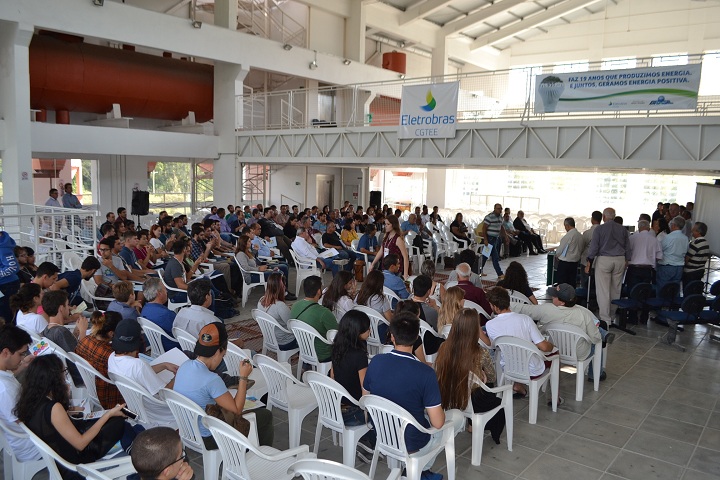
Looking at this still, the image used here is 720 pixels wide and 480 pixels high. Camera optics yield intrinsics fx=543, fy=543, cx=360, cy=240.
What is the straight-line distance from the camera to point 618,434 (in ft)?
16.4

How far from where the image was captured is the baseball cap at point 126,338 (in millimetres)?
3842

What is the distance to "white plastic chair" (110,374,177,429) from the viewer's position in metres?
3.70

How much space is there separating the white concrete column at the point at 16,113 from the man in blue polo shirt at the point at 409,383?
12.4m

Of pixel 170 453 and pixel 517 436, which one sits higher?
pixel 170 453

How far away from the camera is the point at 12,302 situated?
192 inches

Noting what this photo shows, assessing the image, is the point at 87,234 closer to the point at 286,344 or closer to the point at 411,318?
the point at 286,344

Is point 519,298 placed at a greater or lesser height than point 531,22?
lesser

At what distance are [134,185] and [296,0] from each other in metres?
8.64

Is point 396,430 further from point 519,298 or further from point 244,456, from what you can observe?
point 519,298

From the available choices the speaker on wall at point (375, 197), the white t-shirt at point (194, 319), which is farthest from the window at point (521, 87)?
the white t-shirt at point (194, 319)

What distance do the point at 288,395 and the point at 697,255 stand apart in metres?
7.36

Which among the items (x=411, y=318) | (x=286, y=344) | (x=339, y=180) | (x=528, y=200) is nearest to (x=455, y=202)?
(x=528, y=200)

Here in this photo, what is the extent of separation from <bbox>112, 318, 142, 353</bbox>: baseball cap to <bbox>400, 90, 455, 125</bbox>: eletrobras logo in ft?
32.9

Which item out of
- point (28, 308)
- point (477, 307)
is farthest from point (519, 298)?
point (28, 308)
